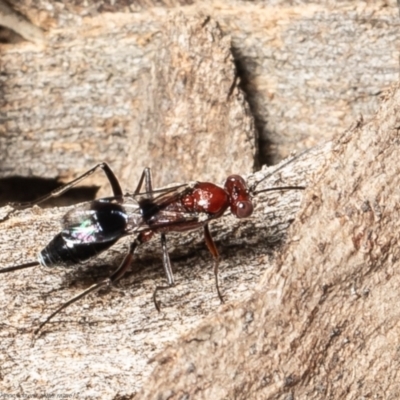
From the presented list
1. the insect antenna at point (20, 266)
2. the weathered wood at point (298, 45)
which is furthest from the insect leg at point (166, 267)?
the weathered wood at point (298, 45)

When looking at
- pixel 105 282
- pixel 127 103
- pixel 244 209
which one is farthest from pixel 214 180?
pixel 105 282

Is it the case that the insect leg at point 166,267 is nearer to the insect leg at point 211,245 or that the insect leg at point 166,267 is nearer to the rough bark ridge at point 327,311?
the insect leg at point 211,245

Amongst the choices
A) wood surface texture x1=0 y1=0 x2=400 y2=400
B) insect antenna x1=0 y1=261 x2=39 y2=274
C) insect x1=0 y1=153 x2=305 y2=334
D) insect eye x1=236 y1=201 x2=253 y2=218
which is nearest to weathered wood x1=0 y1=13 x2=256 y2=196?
wood surface texture x1=0 y1=0 x2=400 y2=400

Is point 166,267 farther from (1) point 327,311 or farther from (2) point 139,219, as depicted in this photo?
(1) point 327,311

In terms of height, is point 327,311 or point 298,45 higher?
point 298,45

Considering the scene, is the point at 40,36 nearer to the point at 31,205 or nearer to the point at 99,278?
the point at 31,205

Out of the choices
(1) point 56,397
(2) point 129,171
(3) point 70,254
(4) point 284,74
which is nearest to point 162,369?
(1) point 56,397
